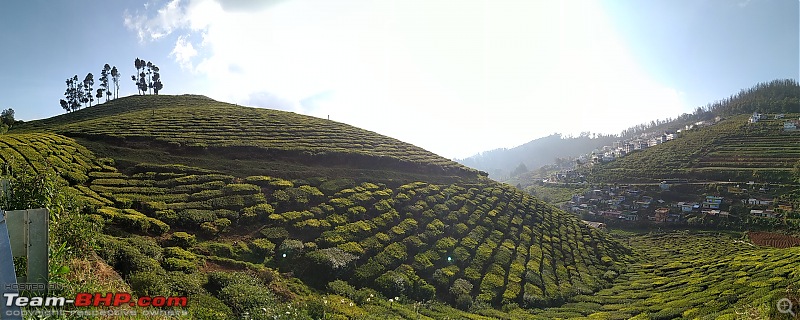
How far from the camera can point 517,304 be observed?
2106 cm

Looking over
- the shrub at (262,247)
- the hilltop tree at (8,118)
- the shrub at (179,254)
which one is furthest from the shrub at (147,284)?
the hilltop tree at (8,118)

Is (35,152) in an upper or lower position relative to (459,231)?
upper

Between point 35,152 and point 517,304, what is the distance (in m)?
30.4

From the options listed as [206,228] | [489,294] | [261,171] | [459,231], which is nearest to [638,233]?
[459,231]

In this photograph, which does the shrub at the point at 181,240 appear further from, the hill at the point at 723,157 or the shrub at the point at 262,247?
the hill at the point at 723,157

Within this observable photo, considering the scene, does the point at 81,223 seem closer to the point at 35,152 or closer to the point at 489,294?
the point at 489,294

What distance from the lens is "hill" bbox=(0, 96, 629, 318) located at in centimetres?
1555

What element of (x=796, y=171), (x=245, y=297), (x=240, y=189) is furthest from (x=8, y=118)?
(x=796, y=171)

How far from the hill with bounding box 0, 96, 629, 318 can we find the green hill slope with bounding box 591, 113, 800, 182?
67999mm

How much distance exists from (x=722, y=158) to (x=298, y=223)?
115522 mm

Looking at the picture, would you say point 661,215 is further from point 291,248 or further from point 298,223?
point 291,248

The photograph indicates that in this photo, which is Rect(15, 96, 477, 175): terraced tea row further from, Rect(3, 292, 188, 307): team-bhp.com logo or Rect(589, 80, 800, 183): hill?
Rect(589, 80, 800, 183): hill

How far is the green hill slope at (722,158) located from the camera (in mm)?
88125

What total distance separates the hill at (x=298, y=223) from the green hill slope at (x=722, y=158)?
223ft
